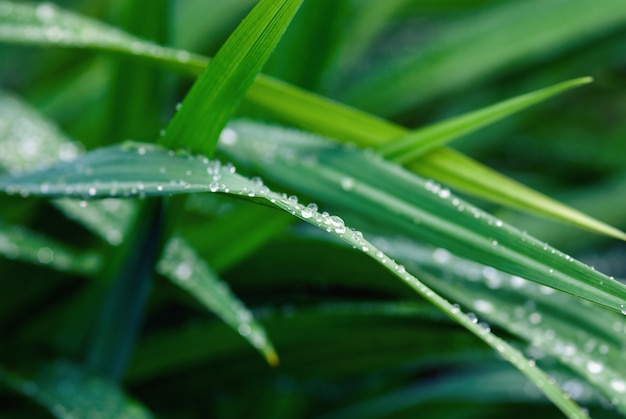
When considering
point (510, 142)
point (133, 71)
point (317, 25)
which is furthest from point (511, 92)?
point (133, 71)

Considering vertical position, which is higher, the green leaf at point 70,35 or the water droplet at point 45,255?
the green leaf at point 70,35

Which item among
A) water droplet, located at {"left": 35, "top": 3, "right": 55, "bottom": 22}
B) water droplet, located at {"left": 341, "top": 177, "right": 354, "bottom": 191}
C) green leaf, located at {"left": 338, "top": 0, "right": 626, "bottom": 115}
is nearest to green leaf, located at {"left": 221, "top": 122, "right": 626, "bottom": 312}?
water droplet, located at {"left": 341, "top": 177, "right": 354, "bottom": 191}

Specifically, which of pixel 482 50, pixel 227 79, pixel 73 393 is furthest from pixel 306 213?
pixel 482 50

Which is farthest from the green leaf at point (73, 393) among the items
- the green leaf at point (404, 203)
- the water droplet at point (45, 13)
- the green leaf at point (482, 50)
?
the green leaf at point (482, 50)

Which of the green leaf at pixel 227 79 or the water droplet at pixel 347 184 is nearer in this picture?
the green leaf at pixel 227 79

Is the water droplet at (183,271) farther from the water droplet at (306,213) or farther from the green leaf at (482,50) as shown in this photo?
the green leaf at (482,50)

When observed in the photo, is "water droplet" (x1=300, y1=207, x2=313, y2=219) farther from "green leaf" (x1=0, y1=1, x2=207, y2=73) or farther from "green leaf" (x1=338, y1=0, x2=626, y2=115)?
"green leaf" (x1=338, y1=0, x2=626, y2=115)
